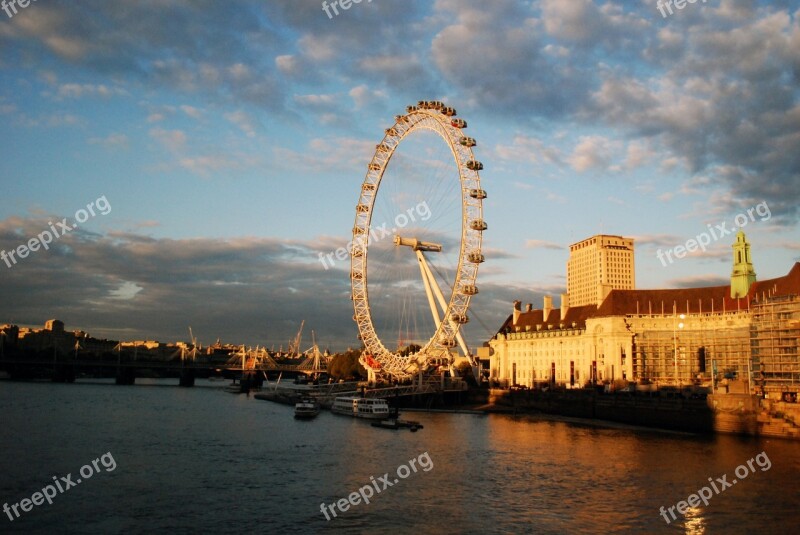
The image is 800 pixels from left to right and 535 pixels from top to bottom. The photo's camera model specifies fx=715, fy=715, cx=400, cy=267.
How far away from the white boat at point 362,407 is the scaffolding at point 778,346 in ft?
111

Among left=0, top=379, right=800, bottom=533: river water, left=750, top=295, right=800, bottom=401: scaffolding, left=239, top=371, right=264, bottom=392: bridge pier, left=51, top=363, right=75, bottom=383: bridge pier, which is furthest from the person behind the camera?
left=51, top=363, right=75, bottom=383: bridge pier

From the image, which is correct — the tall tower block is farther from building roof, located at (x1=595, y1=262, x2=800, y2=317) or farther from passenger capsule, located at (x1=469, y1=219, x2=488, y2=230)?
passenger capsule, located at (x1=469, y1=219, x2=488, y2=230)

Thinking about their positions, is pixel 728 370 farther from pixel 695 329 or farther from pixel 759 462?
pixel 759 462

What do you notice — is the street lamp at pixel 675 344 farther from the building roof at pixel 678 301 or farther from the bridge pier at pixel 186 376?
the bridge pier at pixel 186 376

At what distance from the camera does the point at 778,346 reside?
58375 mm

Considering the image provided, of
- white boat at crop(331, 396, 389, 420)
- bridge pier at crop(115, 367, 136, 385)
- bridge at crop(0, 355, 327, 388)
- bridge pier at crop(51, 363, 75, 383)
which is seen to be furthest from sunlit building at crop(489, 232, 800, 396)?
bridge pier at crop(51, 363, 75, 383)

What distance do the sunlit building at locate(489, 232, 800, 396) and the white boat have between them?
28338 millimetres

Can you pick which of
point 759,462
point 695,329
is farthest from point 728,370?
point 759,462

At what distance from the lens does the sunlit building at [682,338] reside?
59094 millimetres

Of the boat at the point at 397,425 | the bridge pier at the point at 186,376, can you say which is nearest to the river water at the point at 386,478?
the boat at the point at 397,425

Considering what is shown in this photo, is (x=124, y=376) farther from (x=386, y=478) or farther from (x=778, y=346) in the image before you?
(x=778, y=346)

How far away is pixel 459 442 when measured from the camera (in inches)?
2039

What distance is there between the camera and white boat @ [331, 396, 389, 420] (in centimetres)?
7012

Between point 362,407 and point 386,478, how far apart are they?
37.0 metres
